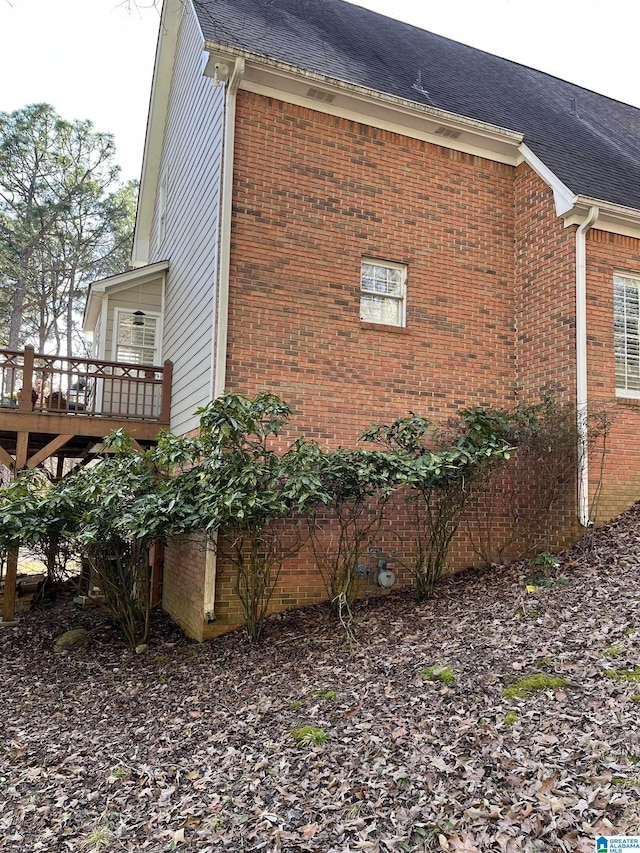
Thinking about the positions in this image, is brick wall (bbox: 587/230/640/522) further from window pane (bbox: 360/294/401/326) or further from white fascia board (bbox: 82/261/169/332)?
white fascia board (bbox: 82/261/169/332)

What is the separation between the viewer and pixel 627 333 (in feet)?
28.3

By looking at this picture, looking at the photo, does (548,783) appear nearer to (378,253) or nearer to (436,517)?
(436,517)

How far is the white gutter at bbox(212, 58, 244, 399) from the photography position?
720 cm

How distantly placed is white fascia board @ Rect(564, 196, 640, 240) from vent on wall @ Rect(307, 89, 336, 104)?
11.3ft

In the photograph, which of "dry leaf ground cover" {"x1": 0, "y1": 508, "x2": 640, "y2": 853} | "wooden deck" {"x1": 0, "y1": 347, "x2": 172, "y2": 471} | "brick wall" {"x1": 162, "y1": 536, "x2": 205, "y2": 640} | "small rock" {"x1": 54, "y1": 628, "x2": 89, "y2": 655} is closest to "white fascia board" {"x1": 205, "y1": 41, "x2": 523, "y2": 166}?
"wooden deck" {"x1": 0, "y1": 347, "x2": 172, "y2": 471}

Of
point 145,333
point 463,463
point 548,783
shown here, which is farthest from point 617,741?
point 145,333

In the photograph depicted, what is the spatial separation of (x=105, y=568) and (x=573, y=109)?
12231mm

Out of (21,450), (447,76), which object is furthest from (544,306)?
(21,450)

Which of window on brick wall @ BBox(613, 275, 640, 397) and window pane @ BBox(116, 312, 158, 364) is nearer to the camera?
window on brick wall @ BBox(613, 275, 640, 397)

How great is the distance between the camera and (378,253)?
831 centimetres

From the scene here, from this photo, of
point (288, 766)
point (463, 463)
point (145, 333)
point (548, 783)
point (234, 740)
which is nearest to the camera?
point (548, 783)

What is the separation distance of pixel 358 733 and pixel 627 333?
22.2ft

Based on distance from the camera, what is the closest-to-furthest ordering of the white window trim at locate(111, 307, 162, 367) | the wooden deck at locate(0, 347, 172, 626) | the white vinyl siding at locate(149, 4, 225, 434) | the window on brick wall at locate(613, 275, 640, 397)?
the white vinyl siding at locate(149, 4, 225, 434), the window on brick wall at locate(613, 275, 640, 397), the wooden deck at locate(0, 347, 172, 626), the white window trim at locate(111, 307, 162, 367)

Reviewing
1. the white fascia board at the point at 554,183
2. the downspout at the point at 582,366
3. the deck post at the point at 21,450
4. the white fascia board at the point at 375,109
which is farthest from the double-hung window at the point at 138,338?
the downspout at the point at 582,366
